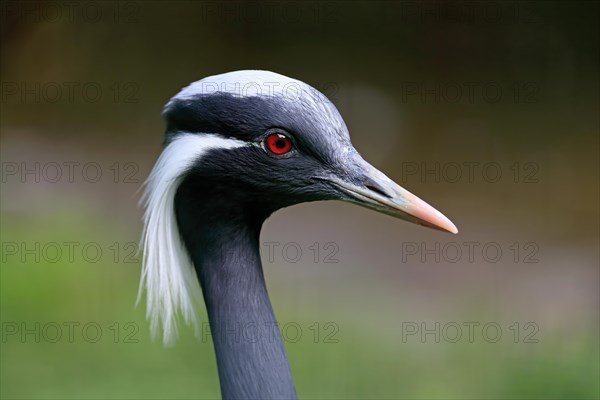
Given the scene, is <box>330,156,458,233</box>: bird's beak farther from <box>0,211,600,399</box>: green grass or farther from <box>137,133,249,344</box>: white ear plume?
<box>0,211,600,399</box>: green grass

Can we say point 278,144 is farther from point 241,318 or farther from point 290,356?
→ point 290,356

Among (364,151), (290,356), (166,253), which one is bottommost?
(290,356)

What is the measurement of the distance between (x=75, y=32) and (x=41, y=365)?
3349mm

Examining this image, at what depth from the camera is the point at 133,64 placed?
7051 millimetres

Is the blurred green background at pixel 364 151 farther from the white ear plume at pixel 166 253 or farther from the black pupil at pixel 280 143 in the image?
the black pupil at pixel 280 143

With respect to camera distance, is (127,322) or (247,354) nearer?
(247,354)

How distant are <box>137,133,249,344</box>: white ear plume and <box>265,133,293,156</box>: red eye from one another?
0.23 m

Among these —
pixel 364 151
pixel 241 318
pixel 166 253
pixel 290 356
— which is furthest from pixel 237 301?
pixel 364 151

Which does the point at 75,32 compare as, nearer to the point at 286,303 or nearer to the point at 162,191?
the point at 286,303

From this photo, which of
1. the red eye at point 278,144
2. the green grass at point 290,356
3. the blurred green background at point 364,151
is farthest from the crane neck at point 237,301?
the blurred green background at point 364,151

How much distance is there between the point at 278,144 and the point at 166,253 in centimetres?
46

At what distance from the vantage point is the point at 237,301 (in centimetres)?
225

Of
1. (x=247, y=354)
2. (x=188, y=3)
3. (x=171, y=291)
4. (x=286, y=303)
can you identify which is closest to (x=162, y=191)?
(x=171, y=291)

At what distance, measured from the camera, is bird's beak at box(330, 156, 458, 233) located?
218 centimetres
